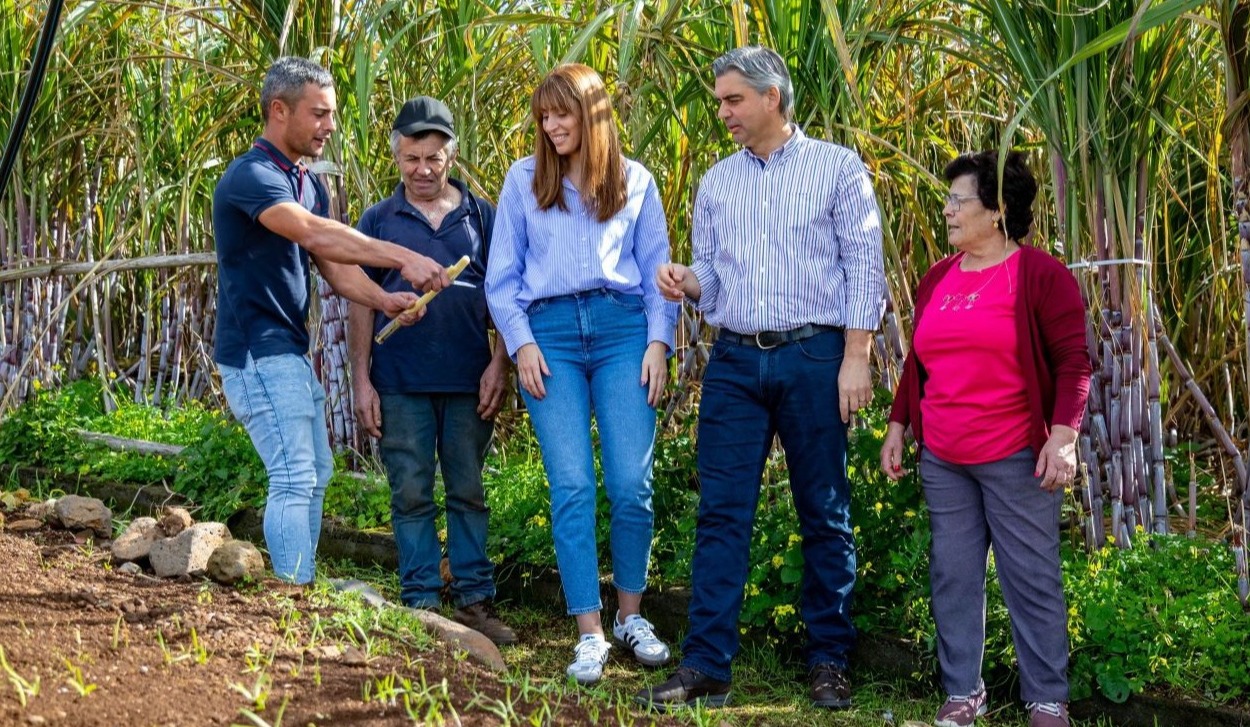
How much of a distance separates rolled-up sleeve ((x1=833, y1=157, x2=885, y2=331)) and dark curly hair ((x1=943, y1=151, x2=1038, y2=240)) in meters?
0.25

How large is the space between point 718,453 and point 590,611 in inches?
22.1

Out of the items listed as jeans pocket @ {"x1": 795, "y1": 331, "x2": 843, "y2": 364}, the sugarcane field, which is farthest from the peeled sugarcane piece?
jeans pocket @ {"x1": 795, "y1": 331, "x2": 843, "y2": 364}

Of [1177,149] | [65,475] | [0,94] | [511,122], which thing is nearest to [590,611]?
[511,122]

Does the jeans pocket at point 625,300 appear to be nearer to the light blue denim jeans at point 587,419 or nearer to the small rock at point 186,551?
the light blue denim jeans at point 587,419

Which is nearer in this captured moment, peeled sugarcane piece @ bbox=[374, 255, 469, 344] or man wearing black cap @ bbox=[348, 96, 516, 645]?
peeled sugarcane piece @ bbox=[374, 255, 469, 344]

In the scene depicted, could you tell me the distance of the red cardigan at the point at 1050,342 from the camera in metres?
3.07

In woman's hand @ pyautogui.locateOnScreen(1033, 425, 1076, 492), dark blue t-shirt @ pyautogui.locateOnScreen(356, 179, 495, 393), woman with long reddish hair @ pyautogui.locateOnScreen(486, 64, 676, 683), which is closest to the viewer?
woman's hand @ pyautogui.locateOnScreen(1033, 425, 1076, 492)

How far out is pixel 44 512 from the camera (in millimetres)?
4430

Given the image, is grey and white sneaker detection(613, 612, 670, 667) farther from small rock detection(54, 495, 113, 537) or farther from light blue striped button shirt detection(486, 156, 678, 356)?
small rock detection(54, 495, 113, 537)

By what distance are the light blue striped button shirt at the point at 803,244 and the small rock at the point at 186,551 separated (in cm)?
146

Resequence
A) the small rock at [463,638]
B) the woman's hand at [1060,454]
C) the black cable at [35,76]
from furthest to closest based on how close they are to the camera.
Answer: the small rock at [463,638] → the woman's hand at [1060,454] → the black cable at [35,76]

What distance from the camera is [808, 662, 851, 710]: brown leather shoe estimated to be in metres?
3.38

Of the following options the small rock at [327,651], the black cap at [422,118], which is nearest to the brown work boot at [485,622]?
the small rock at [327,651]

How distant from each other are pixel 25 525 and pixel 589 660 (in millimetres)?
1959
